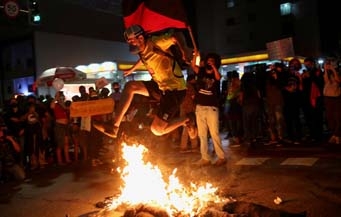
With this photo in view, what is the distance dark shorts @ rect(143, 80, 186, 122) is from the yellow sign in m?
1.65

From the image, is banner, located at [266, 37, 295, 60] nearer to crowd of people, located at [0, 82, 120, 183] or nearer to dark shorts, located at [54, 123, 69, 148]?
crowd of people, located at [0, 82, 120, 183]

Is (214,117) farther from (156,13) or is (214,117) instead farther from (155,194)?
(156,13)

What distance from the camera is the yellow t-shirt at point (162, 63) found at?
5945 mm

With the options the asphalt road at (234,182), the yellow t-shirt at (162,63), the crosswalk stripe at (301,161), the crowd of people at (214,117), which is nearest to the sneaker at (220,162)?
the crowd of people at (214,117)

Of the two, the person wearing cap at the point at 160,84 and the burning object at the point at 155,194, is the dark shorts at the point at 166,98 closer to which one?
the person wearing cap at the point at 160,84

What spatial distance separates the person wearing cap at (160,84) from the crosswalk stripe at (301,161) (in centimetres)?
312

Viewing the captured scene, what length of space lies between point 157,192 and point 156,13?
2.46 meters

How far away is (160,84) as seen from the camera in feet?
20.1

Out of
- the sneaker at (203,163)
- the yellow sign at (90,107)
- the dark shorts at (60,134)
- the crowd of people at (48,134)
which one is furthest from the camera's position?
the dark shorts at (60,134)

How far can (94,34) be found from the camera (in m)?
31.2

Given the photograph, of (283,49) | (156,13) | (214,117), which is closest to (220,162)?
(214,117)

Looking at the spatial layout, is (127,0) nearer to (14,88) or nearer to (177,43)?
(177,43)

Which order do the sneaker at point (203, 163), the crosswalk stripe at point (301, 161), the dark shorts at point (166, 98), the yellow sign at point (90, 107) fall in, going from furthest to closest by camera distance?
the sneaker at point (203, 163), the crosswalk stripe at point (301, 161), the yellow sign at point (90, 107), the dark shorts at point (166, 98)

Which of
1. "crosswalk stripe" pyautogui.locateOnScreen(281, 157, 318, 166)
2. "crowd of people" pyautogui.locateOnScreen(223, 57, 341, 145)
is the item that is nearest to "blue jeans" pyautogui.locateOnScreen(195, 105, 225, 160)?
"crosswalk stripe" pyautogui.locateOnScreen(281, 157, 318, 166)
